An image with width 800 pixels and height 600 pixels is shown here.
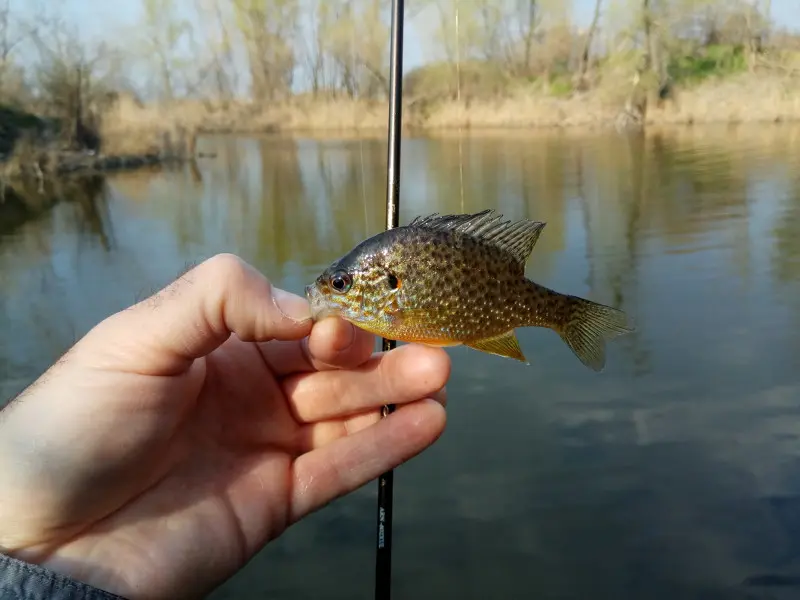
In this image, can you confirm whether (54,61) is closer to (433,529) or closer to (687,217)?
(687,217)

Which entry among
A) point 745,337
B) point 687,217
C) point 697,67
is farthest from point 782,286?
point 697,67

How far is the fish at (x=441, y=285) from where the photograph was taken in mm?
1942

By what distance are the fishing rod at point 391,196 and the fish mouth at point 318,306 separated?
0.58 metres

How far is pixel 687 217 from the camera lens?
12.0m

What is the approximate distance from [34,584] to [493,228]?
1607 mm

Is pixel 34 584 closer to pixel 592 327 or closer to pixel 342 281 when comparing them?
pixel 342 281

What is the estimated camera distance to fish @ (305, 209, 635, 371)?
1.94 metres

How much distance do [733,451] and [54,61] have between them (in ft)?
82.3

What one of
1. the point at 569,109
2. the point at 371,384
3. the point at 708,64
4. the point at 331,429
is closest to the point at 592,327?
the point at 371,384

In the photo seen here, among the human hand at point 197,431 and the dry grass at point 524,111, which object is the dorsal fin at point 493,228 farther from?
the dry grass at point 524,111

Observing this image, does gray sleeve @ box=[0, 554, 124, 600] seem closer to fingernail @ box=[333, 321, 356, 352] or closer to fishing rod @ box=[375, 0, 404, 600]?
fingernail @ box=[333, 321, 356, 352]

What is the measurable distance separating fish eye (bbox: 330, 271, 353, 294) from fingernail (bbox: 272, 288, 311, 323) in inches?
4.9

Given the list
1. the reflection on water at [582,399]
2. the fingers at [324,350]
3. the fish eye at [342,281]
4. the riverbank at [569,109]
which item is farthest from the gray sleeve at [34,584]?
the riverbank at [569,109]

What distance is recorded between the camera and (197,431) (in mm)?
2367
